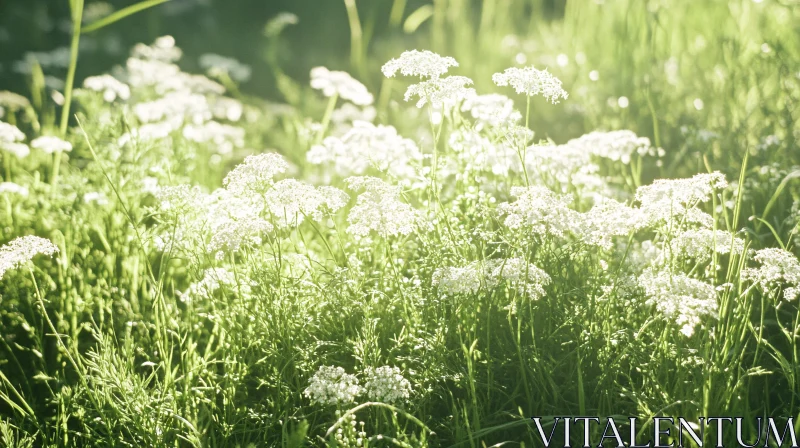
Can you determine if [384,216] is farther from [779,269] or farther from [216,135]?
[216,135]

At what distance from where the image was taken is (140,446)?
6.22ft

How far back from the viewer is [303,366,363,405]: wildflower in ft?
5.72

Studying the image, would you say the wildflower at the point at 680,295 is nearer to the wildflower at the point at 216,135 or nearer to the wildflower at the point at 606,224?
the wildflower at the point at 606,224

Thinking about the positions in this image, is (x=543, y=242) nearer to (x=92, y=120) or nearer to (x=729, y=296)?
(x=729, y=296)

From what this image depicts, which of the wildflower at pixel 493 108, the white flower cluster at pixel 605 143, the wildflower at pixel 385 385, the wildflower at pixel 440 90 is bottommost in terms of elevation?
the wildflower at pixel 385 385

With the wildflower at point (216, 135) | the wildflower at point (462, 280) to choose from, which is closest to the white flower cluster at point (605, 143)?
the wildflower at point (462, 280)

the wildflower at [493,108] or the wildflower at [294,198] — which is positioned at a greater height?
the wildflower at [493,108]

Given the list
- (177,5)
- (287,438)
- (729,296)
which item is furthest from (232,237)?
(177,5)

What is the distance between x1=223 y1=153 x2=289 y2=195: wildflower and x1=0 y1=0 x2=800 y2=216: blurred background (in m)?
1.52

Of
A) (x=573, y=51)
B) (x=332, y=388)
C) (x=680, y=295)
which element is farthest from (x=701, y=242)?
(x=573, y=51)

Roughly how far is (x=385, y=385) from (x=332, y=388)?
0.46 ft

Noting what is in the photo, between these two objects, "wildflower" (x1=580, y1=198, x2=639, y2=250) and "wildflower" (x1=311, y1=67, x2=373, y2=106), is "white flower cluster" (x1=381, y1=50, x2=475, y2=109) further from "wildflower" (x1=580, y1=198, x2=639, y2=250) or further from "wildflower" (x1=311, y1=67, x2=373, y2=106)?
"wildflower" (x1=311, y1=67, x2=373, y2=106)

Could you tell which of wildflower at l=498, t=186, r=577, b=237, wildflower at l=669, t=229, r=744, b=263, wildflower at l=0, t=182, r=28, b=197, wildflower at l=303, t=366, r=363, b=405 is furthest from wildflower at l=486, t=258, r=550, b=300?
wildflower at l=0, t=182, r=28, b=197

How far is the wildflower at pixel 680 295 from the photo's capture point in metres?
1.70
